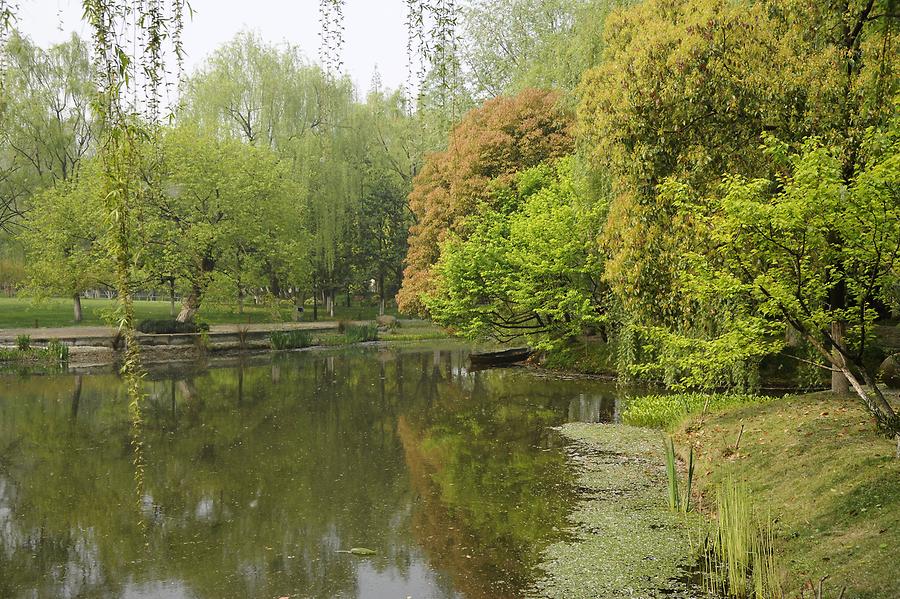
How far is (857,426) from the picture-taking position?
8.28 metres

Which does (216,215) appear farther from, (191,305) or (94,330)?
(94,330)

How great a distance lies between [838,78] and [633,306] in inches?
154

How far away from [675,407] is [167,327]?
69.0 feet

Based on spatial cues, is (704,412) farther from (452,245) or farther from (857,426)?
(452,245)

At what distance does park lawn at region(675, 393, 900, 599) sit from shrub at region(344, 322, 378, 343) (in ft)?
76.8

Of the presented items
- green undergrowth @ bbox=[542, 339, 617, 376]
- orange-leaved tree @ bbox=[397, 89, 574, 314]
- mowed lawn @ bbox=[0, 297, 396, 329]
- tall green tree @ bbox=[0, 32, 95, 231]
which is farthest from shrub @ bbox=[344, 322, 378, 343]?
tall green tree @ bbox=[0, 32, 95, 231]

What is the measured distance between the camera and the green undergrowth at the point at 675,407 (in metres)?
12.0

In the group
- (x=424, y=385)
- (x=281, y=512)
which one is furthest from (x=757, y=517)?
(x=424, y=385)

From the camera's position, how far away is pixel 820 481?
7188 mm

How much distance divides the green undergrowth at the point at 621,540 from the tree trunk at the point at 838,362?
2.24 metres

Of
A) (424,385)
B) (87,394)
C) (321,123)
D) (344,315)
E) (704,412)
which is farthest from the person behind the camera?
(344,315)

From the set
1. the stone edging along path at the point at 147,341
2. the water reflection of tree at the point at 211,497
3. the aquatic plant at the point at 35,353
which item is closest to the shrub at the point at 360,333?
the stone edging along path at the point at 147,341

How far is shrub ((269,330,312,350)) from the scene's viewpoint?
30344mm

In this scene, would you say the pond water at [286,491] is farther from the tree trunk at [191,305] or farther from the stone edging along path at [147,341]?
the tree trunk at [191,305]
